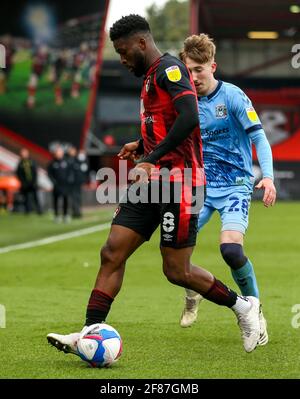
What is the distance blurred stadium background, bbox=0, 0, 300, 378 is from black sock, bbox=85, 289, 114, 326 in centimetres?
38

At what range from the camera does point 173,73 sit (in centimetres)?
714

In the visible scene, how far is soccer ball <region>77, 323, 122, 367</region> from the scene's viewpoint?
282 inches

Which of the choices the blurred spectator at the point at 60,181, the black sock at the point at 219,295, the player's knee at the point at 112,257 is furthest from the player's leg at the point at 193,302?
the blurred spectator at the point at 60,181

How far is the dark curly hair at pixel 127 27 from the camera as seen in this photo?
722 cm

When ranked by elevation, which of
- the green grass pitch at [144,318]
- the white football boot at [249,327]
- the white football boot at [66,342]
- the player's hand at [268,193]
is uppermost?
the player's hand at [268,193]

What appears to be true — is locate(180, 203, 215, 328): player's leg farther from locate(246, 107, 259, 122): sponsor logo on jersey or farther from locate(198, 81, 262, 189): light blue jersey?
locate(246, 107, 259, 122): sponsor logo on jersey

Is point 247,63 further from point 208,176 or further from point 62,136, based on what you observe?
point 208,176

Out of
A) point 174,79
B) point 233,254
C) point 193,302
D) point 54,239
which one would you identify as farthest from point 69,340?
point 54,239

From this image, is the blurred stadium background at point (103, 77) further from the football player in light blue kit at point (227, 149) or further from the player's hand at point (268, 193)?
the player's hand at point (268, 193)

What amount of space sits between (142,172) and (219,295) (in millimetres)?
1250

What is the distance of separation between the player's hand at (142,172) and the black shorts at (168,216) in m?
0.33

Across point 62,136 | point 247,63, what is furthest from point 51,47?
point 247,63

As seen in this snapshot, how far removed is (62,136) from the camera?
43906 mm
